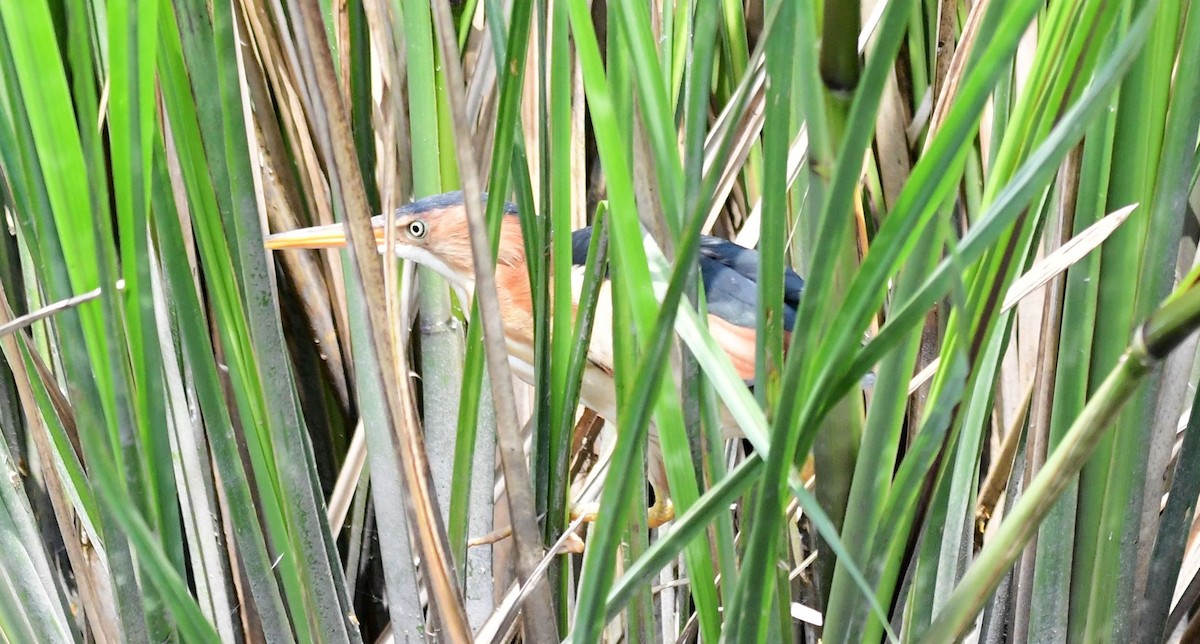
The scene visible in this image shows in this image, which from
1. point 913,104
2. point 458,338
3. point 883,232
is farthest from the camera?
point 913,104

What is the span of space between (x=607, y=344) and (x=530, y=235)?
1.32 ft

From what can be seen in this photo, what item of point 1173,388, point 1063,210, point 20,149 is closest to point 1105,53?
point 1063,210

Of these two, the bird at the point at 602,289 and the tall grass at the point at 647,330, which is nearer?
the tall grass at the point at 647,330

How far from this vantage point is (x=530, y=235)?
420 millimetres

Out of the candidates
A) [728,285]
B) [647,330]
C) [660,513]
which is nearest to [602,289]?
[728,285]

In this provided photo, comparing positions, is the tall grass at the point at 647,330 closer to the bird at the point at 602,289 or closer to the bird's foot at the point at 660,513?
the bird at the point at 602,289

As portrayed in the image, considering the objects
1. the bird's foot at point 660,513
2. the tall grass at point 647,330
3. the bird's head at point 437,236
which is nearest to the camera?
the tall grass at point 647,330

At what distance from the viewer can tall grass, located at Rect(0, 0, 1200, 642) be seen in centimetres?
28

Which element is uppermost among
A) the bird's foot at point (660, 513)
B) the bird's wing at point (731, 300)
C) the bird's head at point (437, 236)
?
the bird's head at point (437, 236)

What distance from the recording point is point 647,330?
1.07 ft

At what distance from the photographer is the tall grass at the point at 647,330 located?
28 centimetres

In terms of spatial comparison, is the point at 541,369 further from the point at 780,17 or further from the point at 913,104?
the point at 913,104

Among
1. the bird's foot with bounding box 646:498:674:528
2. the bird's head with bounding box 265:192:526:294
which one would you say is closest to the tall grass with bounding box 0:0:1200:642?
the bird's head with bounding box 265:192:526:294

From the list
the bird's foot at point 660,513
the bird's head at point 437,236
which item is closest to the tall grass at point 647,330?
the bird's head at point 437,236
